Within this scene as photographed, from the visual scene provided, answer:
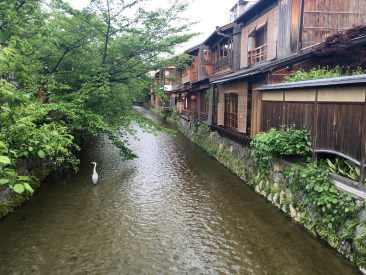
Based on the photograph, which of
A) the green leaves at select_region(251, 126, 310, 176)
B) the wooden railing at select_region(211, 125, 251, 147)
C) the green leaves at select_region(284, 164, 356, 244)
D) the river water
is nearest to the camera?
the green leaves at select_region(284, 164, 356, 244)

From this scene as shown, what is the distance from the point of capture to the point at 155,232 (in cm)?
1000

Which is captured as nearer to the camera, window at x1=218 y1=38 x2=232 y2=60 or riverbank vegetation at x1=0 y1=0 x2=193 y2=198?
riverbank vegetation at x1=0 y1=0 x2=193 y2=198

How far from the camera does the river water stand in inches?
313

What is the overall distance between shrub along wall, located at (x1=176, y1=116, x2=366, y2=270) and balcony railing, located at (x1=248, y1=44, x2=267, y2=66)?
7065 mm

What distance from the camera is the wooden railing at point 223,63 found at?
2405 centimetres

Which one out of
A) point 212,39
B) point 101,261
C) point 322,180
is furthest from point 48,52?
point 212,39

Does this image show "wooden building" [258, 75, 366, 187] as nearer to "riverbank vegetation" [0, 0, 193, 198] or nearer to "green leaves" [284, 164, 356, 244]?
"green leaves" [284, 164, 356, 244]

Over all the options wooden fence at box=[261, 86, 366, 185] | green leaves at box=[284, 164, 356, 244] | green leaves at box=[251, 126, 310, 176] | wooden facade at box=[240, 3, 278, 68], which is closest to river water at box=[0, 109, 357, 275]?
green leaves at box=[284, 164, 356, 244]

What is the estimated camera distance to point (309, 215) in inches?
372

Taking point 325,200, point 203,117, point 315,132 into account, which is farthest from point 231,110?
point 325,200

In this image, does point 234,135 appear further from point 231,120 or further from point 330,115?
point 330,115

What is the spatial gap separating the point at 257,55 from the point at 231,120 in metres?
5.04

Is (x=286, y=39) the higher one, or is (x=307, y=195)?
(x=286, y=39)

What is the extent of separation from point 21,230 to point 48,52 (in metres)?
9.35
